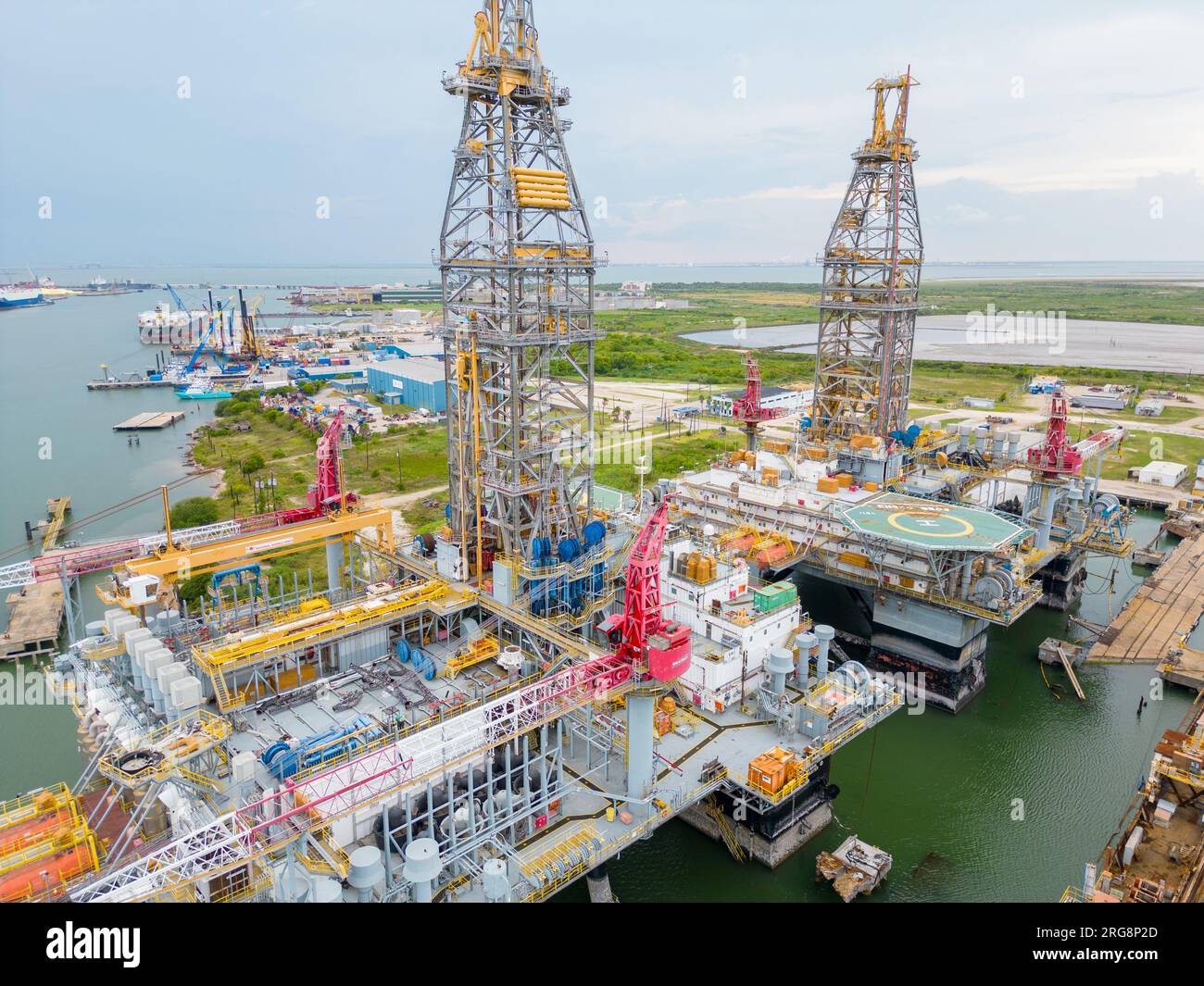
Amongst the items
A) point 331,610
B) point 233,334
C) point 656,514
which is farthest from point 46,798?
point 233,334

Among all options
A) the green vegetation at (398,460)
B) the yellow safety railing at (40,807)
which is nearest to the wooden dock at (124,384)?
the green vegetation at (398,460)

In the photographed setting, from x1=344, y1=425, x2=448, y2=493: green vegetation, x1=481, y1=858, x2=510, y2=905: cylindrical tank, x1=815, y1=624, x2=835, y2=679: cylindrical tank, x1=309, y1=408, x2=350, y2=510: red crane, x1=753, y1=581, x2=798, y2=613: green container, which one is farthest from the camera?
x1=344, y1=425, x2=448, y2=493: green vegetation

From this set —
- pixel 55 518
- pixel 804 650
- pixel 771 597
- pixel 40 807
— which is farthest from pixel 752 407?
pixel 55 518

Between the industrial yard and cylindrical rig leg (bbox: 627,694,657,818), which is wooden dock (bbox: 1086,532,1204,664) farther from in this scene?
cylindrical rig leg (bbox: 627,694,657,818)

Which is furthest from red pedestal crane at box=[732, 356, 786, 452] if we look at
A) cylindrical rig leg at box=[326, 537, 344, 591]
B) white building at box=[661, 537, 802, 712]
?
cylindrical rig leg at box=[326, 537, 344, 591]

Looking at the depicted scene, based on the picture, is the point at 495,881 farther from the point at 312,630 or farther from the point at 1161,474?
the point at 1161,474
